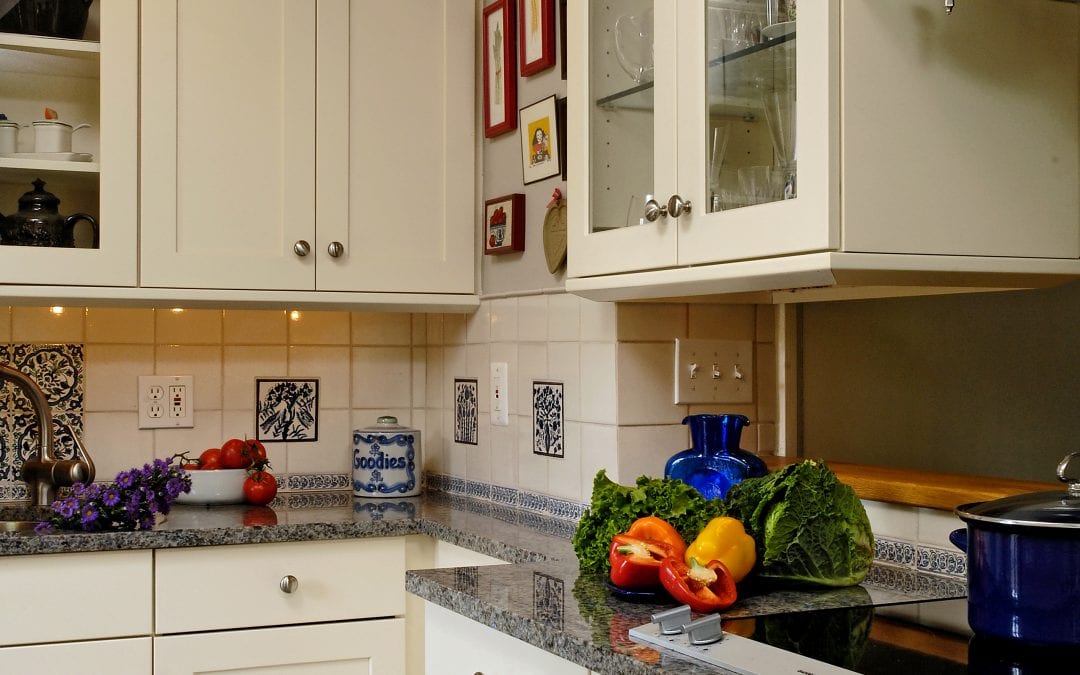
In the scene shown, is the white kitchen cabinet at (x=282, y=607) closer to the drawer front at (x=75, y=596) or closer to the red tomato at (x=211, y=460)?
the drawer front at (x=75, y=596)

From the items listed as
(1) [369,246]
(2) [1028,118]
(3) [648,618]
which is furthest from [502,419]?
(2) [1028,118]

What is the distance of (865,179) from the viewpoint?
142 centimetres

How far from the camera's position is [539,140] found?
97.0 inches

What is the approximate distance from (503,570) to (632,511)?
26 cm

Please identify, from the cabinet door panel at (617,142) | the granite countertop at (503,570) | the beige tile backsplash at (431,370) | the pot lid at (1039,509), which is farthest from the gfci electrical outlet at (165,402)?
the pot lid at (1039,509)

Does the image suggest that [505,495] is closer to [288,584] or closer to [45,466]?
[288,584]

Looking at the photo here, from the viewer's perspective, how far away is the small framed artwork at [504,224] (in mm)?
2555

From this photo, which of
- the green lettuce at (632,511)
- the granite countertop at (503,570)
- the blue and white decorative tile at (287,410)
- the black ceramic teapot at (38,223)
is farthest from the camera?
the blue and white decorative tile at (287,410)

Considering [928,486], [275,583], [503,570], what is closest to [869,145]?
[928,486]

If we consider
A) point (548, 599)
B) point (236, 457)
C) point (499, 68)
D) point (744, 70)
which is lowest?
point (548, 599)

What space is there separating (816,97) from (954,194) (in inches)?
8.4

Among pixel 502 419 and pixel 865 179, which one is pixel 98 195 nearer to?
pixel 502 419

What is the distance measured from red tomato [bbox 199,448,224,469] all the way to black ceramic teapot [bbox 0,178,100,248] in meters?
0.55

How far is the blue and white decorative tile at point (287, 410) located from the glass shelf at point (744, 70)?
162 cm
